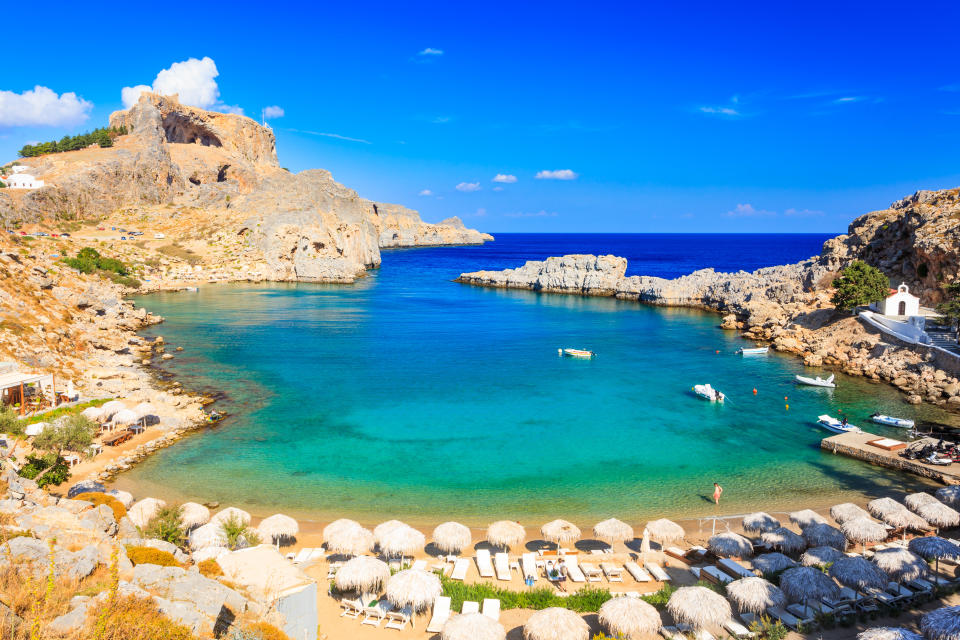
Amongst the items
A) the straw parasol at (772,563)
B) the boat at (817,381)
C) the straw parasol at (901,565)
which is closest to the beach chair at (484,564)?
the straw parasol at (772,563)

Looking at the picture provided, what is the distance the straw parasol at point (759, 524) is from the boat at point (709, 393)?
17.4 meters

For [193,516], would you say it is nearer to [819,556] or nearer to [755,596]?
[755,596]

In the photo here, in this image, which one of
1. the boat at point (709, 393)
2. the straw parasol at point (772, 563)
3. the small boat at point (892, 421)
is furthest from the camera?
the boat at point (709, 393)

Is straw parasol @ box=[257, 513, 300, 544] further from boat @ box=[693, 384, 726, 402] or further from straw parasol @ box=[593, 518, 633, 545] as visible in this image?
boat @ box=[693, 384, 726, 402]

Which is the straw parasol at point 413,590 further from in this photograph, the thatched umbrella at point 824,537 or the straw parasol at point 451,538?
the thatched umbrella at point 824,537

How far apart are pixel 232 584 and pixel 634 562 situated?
1103 cm

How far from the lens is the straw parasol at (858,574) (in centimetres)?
1346

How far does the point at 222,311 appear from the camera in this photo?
62.4 m

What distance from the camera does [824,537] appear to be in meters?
16.0

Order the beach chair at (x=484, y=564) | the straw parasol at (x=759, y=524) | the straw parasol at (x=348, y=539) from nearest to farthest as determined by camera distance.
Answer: the beach chair at (x=484, y=564)
the straw parasol at (x=348, y=539)
the straw parasol at (x=759, y=524)

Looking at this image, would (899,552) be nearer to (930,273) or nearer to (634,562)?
(634,562)

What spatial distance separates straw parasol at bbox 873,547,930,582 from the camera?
1404cm

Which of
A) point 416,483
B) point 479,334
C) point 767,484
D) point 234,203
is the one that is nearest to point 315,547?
point 416,483

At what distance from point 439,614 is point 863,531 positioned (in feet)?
42.1
